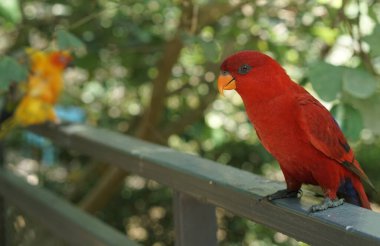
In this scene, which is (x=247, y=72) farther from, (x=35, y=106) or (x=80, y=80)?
(x=80, y=80)

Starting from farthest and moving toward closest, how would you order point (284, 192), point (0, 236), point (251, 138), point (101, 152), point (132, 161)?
point (251, 138) < point (0, 236) < point (101, 152) < point (132, 161) < point (284, 192)

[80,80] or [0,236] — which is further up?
[80,80]

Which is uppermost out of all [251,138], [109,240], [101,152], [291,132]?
[291,132]

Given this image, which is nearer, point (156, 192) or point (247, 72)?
point (247, 72)

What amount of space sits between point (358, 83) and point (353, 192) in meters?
0.24

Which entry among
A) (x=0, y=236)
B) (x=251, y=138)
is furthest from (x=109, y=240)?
(x=251, y=138)

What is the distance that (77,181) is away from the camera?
3.29m

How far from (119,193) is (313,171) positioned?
7.23ft

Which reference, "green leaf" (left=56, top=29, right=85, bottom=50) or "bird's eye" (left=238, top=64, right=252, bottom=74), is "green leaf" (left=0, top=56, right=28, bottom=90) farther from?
"bird's eye" (left=238, top=64, right=252, bottom=74)

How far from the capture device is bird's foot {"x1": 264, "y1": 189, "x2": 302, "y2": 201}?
1.12 meters

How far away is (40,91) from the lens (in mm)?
2512

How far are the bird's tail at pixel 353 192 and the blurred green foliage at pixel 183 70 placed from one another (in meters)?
0.20

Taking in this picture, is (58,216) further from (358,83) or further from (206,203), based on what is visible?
(358,83)

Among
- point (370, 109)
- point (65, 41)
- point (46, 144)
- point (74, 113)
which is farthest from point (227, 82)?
point (46, 144)
